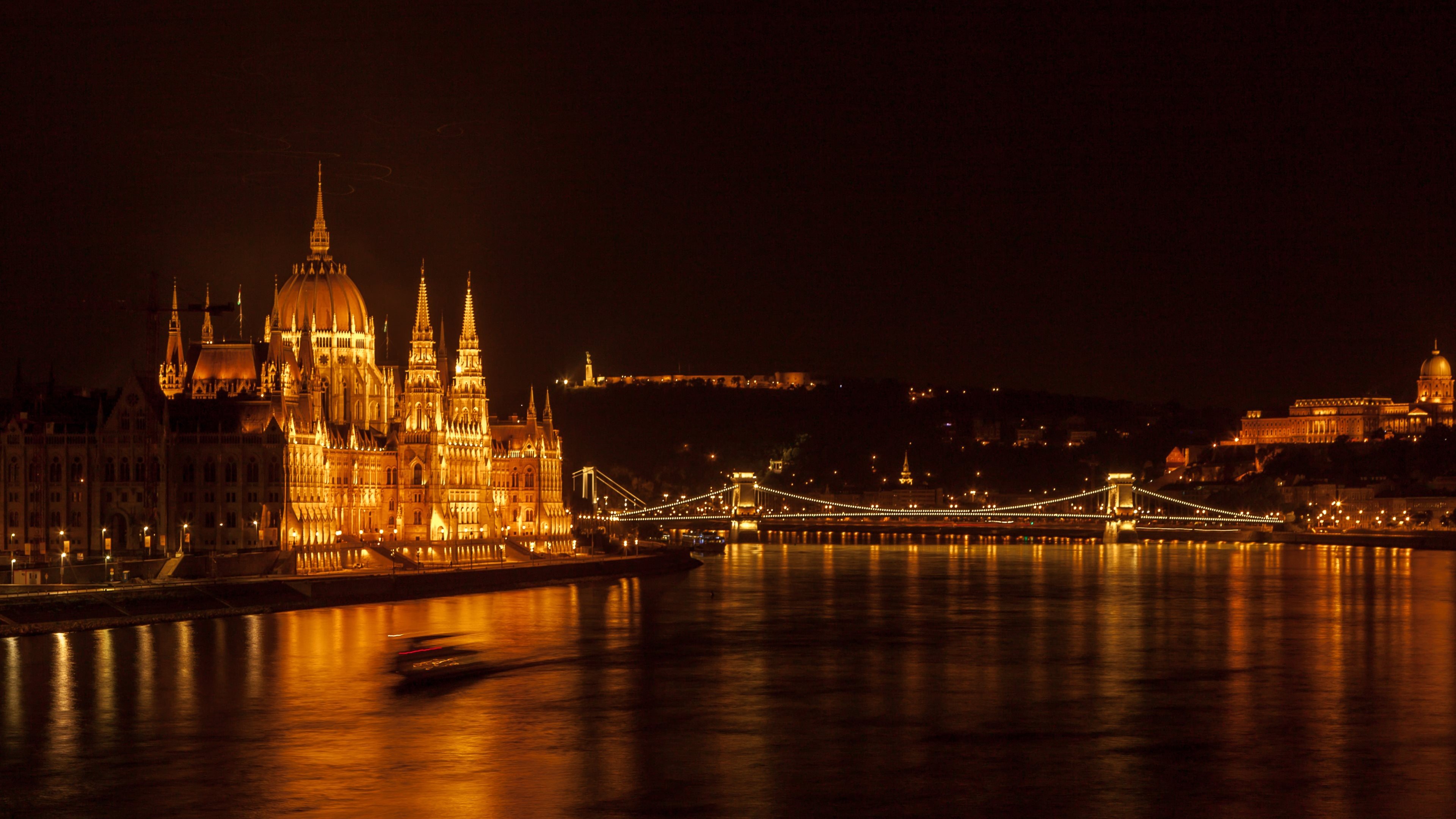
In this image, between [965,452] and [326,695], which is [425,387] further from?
[965,452]

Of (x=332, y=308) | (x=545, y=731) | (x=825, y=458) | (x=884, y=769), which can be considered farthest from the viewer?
(x=825, y=458)

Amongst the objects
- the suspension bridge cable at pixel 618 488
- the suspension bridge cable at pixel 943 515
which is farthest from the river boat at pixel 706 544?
the suspension bridge cable at pixel 618 488

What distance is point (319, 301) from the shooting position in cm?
7431

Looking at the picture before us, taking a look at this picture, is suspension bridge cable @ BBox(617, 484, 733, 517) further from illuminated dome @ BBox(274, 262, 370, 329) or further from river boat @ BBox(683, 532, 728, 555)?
illuminated dome @ BBox(274, 262, 370, 329)

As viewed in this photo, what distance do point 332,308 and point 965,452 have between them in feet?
326

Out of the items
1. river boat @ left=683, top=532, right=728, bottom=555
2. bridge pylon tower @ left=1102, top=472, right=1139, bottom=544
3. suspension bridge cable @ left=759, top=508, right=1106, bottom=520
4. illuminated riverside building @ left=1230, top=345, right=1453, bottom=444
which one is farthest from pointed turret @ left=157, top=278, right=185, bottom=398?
illuminated riverside building @ left=1230, top=345, right=1453, bottom=444

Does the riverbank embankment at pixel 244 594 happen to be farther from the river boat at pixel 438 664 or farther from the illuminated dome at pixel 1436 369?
the illuminated dome at pixel 1436 369

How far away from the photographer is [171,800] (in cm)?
2758

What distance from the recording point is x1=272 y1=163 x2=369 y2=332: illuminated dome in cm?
7381

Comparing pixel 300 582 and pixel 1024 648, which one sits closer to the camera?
pixel 1024 648

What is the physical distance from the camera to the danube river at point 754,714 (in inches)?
1099

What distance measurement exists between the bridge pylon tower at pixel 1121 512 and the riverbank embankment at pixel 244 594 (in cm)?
5775

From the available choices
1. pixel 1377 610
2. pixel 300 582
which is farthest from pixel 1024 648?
pixel 300 582

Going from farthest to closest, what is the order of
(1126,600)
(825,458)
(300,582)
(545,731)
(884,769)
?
(825,458) → (1126,600) → (300,582) → (545,731) → (884,769)
